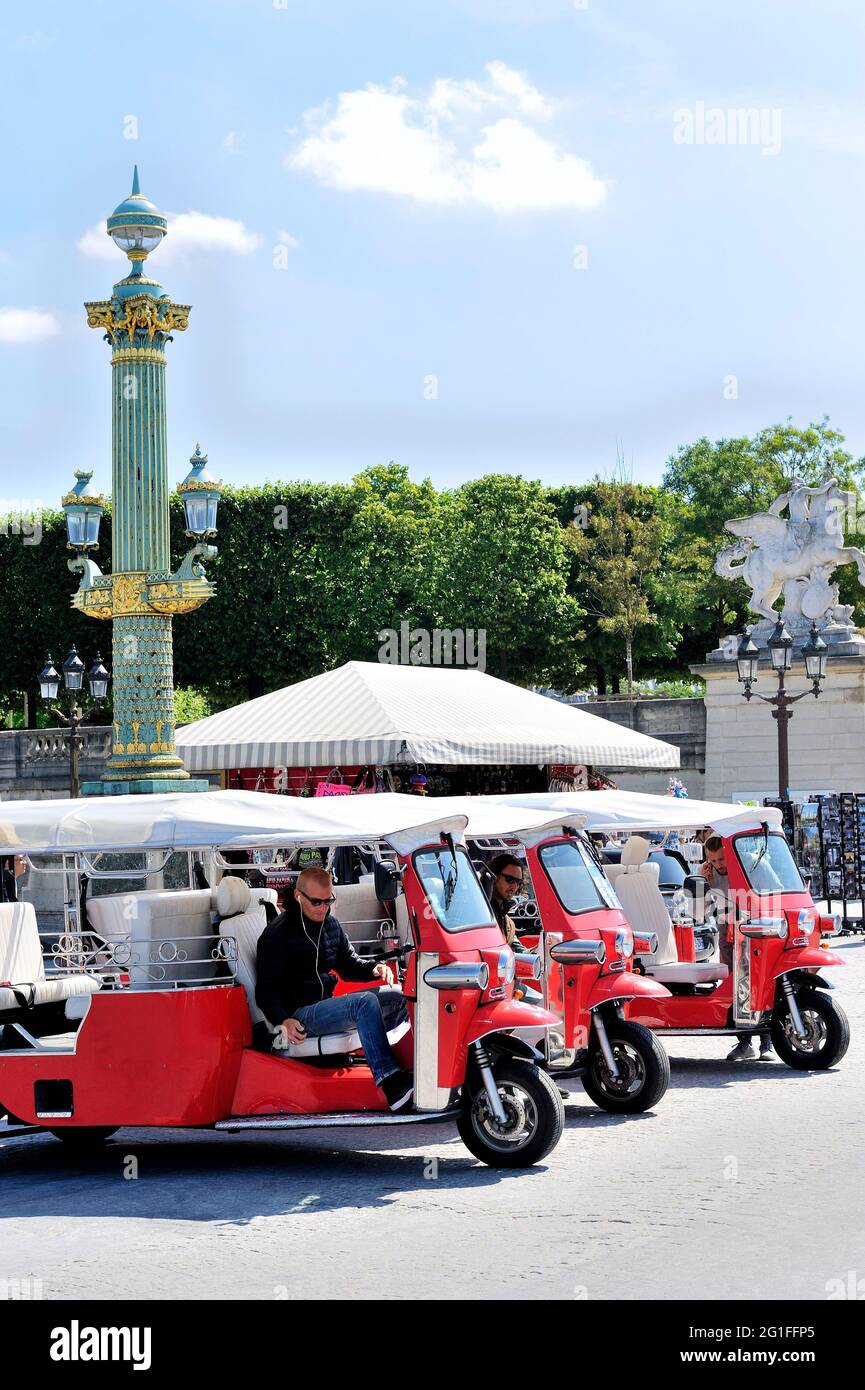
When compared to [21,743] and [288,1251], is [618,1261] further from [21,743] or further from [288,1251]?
[21,743]

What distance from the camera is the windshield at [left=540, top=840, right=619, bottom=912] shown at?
1118 centimetres

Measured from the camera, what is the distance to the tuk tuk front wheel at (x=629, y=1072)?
10867 mm

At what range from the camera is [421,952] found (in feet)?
30.4

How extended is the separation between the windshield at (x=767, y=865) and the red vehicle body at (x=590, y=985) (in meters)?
1.90

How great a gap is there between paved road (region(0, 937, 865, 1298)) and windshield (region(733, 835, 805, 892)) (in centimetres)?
181

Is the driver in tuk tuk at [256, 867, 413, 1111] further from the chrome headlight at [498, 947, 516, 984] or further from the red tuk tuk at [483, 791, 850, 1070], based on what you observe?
the red tuk tuk at [483, 791, 850, 1070]

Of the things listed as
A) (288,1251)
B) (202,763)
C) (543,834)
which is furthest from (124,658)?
(288,1251)

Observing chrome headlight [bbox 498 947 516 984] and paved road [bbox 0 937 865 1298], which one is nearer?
paved road [bbox 0 937 865 1298]

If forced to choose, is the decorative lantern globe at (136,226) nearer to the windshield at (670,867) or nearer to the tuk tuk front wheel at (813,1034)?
the windshield at (670,867)

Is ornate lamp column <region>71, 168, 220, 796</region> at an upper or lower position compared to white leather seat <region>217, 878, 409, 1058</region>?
upper

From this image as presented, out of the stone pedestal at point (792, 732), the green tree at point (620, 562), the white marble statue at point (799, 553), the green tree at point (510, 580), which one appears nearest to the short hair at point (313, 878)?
the stone pedestal at point (792, 732)

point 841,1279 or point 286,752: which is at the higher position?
point 286,752

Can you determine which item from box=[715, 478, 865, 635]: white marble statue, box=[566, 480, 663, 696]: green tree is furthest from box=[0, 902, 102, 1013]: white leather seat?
box=[566, 480, 663, 696]: green tree
